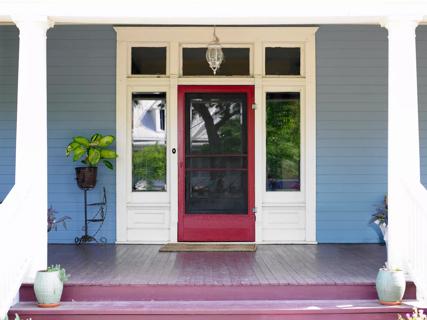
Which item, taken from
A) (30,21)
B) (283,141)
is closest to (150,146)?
(283,141)

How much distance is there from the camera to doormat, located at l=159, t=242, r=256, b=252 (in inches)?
263

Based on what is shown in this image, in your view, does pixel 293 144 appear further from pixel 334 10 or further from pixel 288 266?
pixel 334 10

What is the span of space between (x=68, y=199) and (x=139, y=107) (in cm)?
137

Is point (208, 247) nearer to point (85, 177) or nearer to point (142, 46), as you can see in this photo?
point (85, 177)

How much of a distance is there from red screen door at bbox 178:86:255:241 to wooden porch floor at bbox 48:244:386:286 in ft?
1.57

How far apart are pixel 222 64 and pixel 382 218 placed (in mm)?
2567

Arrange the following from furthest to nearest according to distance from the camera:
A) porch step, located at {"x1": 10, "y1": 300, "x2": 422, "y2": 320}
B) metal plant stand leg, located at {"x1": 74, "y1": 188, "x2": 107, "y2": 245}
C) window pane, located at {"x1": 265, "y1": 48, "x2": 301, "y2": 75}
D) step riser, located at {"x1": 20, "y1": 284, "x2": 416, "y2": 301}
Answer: window pane, located at {"x1": 265, "y1": 48, "x2": 301, "y2": 75} < metal plant stand leg, located at {"x1": 74, "y1": 188, "x2": 107, "y2": 245} < step riser, located at {"x1": 20, "y1": 284, "x2": 416, "y2": 301} < porch step, located at {"x1": 10, "y1": 300, "x2": 422, "y2": 320}

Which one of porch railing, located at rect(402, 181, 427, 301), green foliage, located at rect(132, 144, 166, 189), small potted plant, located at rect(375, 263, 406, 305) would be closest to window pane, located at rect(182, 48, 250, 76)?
green foliage, located at rect(132, 144, 166, 189)

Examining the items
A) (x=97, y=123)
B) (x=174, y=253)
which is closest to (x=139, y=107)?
(x=97, y=123)

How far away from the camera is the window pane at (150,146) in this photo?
Answer: 7.27m

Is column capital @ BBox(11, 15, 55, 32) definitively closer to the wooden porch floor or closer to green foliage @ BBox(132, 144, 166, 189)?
the wooden porch floor

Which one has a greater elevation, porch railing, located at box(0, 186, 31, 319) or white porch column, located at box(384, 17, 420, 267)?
white porch column, located at box(384, 17, 420, 267)

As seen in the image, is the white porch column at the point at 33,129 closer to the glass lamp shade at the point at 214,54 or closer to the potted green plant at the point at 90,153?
the potted green plant at the point at 90,153

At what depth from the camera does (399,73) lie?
5.10 meters
